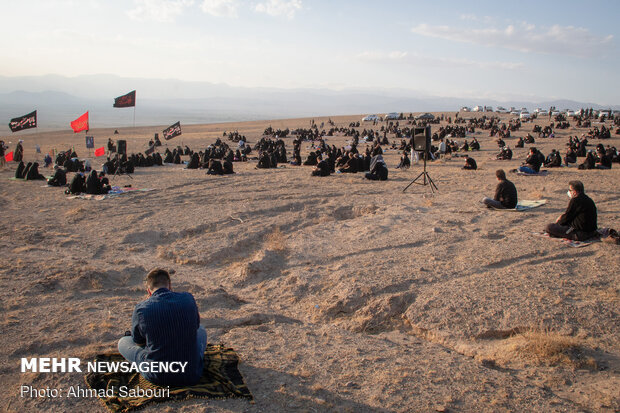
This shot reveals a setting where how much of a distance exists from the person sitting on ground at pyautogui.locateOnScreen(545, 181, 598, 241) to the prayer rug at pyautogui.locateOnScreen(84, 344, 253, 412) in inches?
243

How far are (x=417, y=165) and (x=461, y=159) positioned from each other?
11.3 ft

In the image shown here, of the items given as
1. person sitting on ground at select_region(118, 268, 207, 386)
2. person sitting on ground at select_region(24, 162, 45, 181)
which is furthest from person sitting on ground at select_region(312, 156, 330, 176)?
person sitting on ground at select_region(118, 268, 207, 386)

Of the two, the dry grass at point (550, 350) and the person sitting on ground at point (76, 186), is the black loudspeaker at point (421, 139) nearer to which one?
the dry grass at point (550, 350)

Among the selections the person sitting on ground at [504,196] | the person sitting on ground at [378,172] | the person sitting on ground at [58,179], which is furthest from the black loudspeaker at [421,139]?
the person sitting on ground at [58,179]

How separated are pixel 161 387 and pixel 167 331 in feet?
1.74

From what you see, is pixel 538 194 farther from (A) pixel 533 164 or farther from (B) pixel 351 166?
(B) pixel 351 166

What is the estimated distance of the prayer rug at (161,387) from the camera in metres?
3.54

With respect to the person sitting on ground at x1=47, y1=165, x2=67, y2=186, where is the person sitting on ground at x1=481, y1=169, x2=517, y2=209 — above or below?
above

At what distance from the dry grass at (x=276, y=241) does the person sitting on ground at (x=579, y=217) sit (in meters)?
5.04

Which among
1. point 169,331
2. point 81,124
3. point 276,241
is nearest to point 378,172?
point 276,241

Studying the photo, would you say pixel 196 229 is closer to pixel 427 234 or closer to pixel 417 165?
pixel 427 234

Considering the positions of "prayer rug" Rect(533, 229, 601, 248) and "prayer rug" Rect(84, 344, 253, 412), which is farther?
"prayer rug" Rect(533, 229, 601, 248)

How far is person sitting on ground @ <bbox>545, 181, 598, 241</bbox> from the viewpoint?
7176 mm

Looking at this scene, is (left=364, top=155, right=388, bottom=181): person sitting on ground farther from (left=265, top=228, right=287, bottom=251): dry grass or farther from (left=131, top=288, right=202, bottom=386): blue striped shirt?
(left=131, top=288, right=202, bottom=386): blue striped shirt
